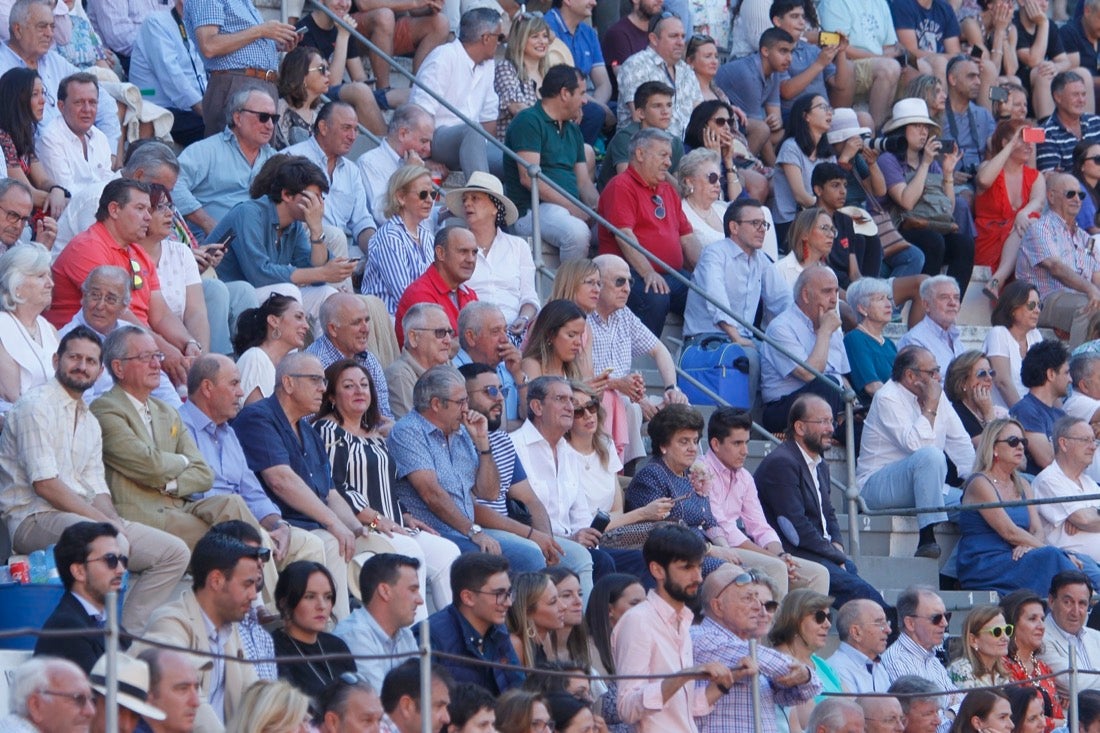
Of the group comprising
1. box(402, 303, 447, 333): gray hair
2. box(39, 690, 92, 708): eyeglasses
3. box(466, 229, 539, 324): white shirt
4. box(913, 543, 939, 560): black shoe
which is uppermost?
box(39, 690, 92, 708): eyeglasses

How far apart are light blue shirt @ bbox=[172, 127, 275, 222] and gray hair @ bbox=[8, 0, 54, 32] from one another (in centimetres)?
102

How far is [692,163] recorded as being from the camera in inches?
529

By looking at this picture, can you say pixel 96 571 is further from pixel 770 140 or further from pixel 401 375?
pixel 770 140

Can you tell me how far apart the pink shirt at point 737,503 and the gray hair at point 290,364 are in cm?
225

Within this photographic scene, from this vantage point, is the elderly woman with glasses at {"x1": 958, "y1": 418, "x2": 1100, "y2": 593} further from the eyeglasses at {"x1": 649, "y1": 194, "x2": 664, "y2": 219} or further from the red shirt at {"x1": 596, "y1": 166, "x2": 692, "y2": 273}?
the eyeglasses at {"x1": 649, "y1": 194, "x2": 664, "y2": 219}

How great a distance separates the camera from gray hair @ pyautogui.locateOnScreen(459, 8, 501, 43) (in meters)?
13.5

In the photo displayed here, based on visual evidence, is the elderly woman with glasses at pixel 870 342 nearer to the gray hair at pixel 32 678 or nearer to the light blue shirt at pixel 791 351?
the light blue shirt at pixel 791 351

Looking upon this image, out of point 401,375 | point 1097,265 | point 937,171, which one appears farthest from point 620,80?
point 401,375

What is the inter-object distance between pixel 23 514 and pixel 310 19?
5.60 m

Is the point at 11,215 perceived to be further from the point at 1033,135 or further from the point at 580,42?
the point at 1033,135

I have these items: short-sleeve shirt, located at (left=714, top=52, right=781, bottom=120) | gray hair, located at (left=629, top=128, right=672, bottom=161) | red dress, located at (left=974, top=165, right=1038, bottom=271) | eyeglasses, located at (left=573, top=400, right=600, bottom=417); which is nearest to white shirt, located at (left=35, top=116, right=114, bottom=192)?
eyeglasses, located at (left=573, top=400, right=600, bottom=417)

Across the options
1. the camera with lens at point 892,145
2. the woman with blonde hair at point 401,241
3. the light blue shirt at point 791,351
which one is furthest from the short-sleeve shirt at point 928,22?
the woman with blonde hair at point 401,241

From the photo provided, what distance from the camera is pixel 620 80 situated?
47.1ft

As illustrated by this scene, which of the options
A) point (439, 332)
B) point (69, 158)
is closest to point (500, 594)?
point (439, 332)
